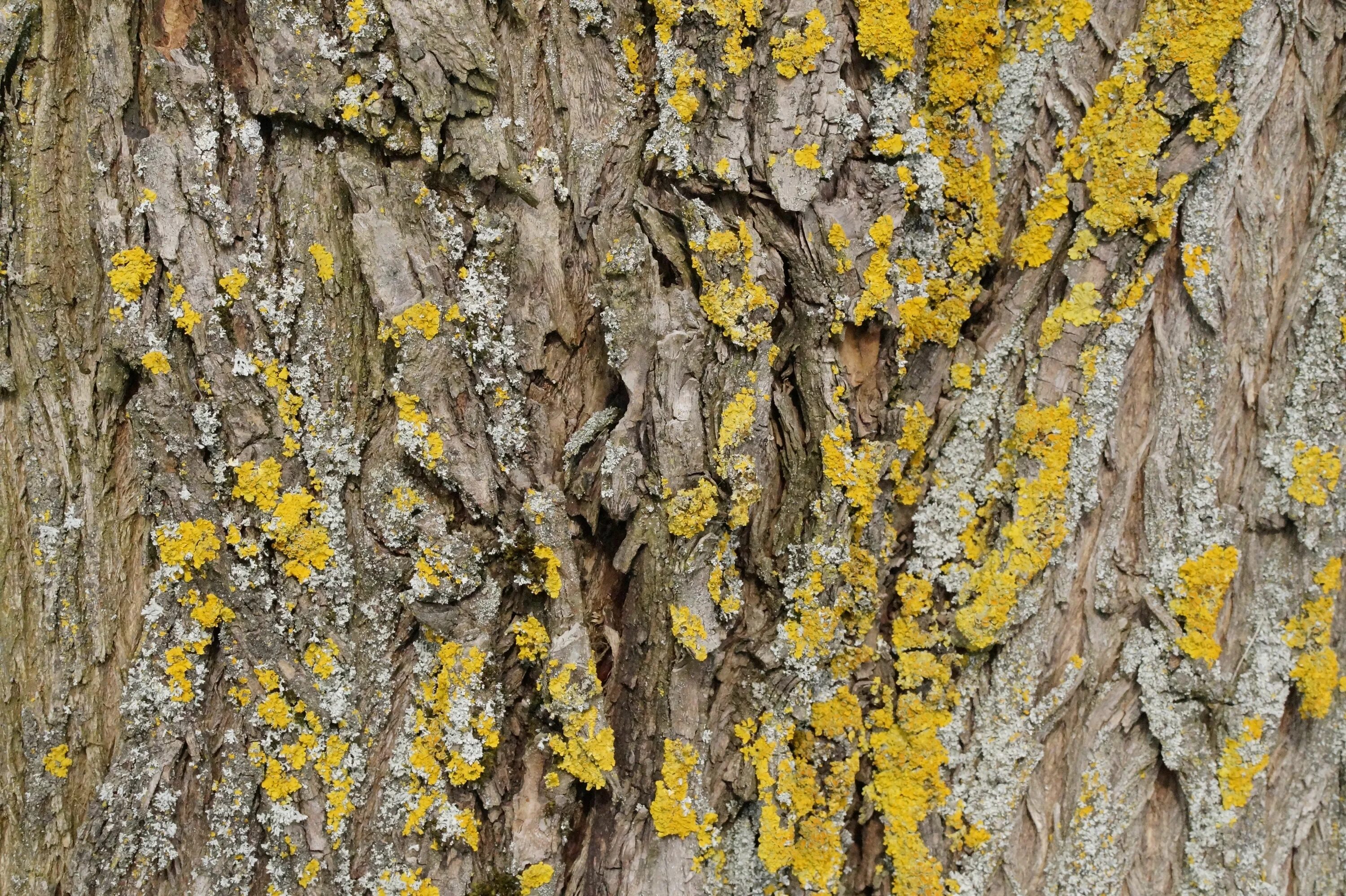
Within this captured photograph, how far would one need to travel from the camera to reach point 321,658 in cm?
143

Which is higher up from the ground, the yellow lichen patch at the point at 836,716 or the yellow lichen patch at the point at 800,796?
the yellow lichen patch at the point at 836,716

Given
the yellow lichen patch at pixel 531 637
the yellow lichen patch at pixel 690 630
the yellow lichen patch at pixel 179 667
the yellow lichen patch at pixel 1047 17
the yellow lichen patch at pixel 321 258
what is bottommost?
the yellow lichen patch at pixel 179 667

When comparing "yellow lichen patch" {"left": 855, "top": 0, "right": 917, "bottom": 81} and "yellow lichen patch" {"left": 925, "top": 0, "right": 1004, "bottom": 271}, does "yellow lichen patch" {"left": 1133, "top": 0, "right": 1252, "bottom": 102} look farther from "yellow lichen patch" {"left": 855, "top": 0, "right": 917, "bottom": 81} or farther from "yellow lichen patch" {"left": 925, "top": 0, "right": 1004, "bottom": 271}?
"yellow lichen patch" {"left": 855, "top": 0, "right": 917, "bottom": 81}

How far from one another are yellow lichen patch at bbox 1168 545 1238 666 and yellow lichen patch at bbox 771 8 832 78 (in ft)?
3.75

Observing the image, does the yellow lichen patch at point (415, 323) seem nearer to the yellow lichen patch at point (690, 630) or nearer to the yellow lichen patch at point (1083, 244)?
the yellow lichen patch at point (690, 630)

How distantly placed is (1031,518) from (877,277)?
517 millimetres

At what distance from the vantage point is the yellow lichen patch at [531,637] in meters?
1.48

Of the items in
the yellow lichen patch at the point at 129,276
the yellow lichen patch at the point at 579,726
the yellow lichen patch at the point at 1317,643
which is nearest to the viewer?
the yellow lichen patch at the point at 129,276

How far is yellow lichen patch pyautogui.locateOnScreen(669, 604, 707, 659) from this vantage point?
145cm

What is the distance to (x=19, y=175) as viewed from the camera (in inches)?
55.4

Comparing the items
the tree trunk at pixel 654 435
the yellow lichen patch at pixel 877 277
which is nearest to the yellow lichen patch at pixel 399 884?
the tree trunk at pixel 654 435

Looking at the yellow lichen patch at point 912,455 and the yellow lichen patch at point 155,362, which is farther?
the yellow lichen patch at point 912,455

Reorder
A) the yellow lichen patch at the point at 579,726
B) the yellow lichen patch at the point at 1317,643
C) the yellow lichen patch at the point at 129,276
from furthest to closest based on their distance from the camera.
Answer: the yellow lichen patch at the point at 1317,643 → the yellow lichen patch at the point at 579,726 → the yellow lichen patch at the point at 129,276

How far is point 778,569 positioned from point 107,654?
1.20 meters
